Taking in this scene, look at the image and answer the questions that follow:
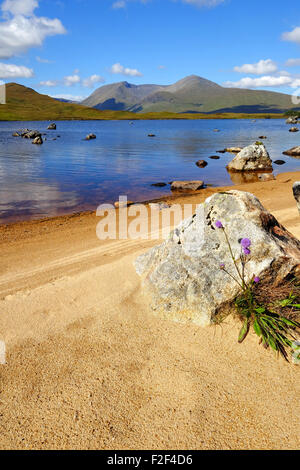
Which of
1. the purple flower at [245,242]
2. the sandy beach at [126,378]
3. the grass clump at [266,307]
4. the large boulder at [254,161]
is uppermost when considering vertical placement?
the large boulder at [254,161]

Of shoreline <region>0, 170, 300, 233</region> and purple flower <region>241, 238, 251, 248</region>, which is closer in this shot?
purple flower <region>241, 238, 251, 248</region>

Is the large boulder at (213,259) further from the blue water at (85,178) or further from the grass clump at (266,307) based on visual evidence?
the blue water at (85,178)

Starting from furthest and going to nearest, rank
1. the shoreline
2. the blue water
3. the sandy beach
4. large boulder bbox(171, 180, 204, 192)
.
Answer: large boulder bbox(171, 180, 204, 192) < the blue water < the shoreline < the sandy beach

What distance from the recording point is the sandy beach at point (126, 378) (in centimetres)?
320

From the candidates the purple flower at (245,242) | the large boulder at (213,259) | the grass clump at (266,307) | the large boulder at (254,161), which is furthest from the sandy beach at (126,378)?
the large boulder at (254,161)

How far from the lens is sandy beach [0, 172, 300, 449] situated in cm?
320

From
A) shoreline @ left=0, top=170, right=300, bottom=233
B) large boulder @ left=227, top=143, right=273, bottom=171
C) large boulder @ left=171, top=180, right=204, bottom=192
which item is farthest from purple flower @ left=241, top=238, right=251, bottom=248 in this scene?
large boulder @ left=227, top=143, right=273, bottom=171

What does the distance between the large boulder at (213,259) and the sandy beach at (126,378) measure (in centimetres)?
30

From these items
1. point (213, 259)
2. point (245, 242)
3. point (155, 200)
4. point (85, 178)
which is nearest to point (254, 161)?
point (155, 200)

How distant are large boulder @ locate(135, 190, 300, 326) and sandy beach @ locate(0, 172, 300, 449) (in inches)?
11.6

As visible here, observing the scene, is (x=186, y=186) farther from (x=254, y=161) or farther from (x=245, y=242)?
(x=245, y=242)

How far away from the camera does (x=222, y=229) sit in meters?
4.92

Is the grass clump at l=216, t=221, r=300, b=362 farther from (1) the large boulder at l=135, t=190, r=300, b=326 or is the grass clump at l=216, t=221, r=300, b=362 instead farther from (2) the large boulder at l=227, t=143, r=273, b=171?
(2) the large boulder at l=227, t=143, r=273, b=171
